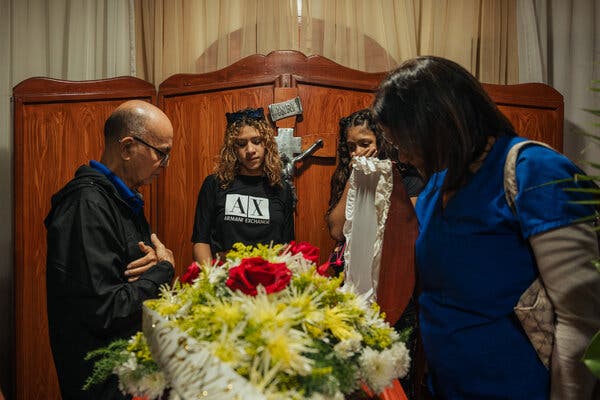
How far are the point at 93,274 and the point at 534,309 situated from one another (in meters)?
1.12

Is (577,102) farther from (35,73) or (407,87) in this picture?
(35,73)

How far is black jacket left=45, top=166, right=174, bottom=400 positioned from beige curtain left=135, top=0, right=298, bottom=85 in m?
1.95

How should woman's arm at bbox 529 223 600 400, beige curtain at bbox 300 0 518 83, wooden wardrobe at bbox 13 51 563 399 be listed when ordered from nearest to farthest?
1. woman's arm at bbox 529 223 600 400
2. wooden wardrobe at bbox 13 51 563 399
3. beige curtain at bbox 300 0 518 83

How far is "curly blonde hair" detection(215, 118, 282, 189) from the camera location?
9.43ft

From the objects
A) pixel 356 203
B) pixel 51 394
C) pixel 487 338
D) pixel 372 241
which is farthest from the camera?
pixel 51 394

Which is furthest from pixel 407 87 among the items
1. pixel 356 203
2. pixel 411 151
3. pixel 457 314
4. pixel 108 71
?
pixel 108 71

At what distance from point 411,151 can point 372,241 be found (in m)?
0.47

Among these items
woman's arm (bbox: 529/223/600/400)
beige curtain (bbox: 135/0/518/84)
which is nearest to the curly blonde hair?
beige curtain (bbox: 135/0/518/84)

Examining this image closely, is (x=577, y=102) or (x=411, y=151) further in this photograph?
(x=577, y=102)

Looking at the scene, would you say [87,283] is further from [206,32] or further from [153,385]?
[206,32]

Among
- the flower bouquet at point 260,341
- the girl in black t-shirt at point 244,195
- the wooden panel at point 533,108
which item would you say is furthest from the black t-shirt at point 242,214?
the flower bouquet at point 260,341

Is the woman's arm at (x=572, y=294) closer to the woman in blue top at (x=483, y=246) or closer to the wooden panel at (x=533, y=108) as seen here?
the woman in blue top at (x=483, y=246)

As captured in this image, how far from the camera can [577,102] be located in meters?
3.57

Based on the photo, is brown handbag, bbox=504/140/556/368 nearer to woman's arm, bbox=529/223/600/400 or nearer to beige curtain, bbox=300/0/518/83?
woman's arm, bbox=529/223/600/400
